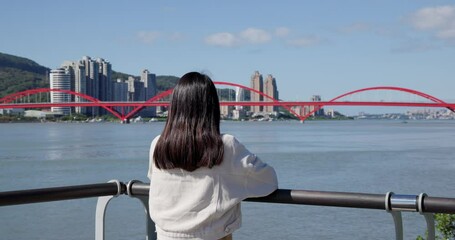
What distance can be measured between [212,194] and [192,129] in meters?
0.15

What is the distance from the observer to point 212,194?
1683mm

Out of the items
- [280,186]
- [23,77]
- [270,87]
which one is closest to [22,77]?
[23,77]

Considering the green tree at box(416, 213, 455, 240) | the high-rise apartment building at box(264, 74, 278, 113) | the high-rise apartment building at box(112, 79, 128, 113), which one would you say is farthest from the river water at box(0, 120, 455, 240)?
the high-rise apartment building at box(112, 79, 128, 113)

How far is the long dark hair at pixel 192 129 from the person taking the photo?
167 centimetres

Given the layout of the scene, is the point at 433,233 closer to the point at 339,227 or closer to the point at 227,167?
the point at 227,167

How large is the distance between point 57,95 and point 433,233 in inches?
3502

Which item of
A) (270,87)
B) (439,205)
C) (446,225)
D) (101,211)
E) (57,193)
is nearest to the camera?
(439,205)

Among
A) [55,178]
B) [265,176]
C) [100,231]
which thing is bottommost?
[55,178]

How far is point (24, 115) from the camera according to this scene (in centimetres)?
9162

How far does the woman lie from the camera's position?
65.8 inches

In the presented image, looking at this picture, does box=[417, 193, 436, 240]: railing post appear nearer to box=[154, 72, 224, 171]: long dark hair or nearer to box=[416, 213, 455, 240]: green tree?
box=[154, 72, 224, 171]: long dark hair

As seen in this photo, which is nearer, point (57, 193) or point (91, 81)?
point (57, 193)

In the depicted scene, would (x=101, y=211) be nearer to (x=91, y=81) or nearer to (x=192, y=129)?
(x=192, y=129)

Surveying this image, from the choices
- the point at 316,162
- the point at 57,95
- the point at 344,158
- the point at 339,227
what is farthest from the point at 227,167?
the point at 57,95
